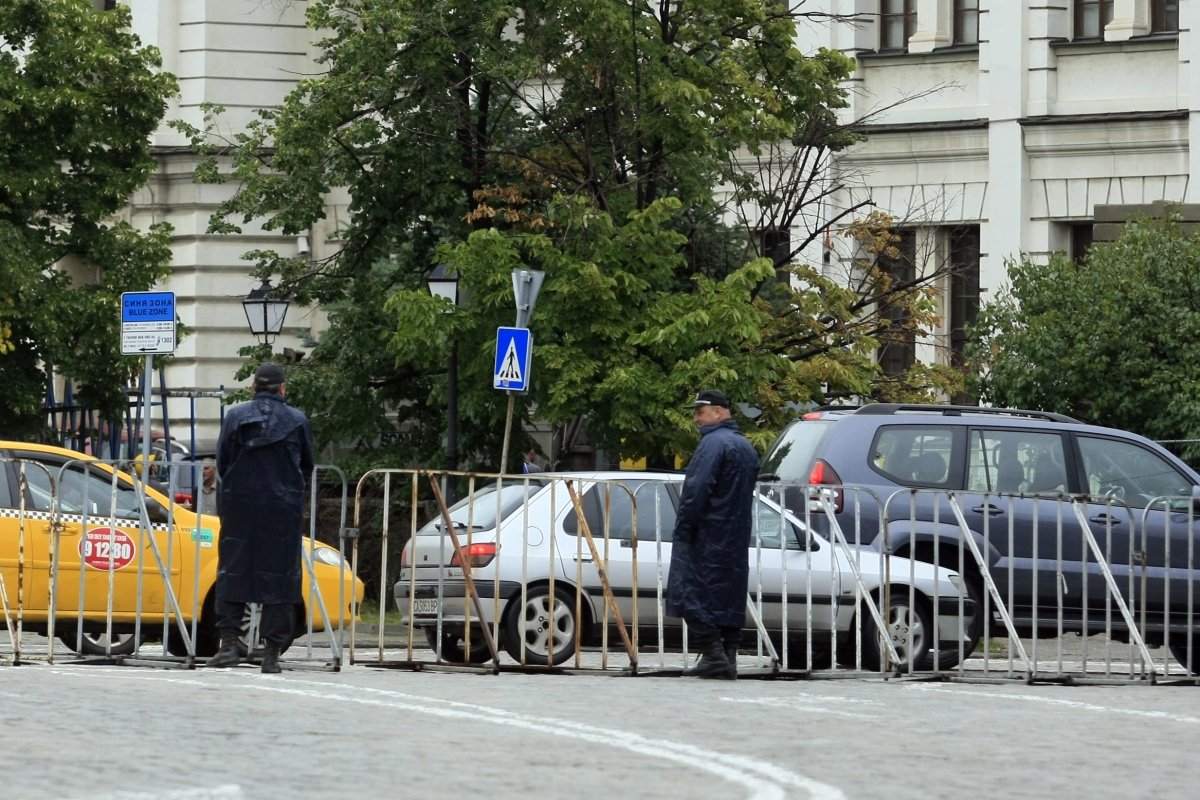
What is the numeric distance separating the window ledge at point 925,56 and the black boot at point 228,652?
68.0 feet

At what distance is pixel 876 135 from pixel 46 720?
2404 centimetres

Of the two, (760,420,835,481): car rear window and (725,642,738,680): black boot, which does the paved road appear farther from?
(760,420,835,481): car rear window

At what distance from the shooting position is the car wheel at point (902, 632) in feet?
49.3

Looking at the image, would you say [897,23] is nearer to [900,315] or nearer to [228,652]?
[900,315]

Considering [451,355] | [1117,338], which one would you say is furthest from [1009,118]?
[451,355]

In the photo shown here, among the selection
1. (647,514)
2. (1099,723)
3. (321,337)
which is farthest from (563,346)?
(1099,723)

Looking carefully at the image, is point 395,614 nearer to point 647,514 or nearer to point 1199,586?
point 647,514

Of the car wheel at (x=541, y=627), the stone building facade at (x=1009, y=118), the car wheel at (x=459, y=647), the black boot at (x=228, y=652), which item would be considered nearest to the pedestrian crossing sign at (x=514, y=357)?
the car wheel at (x=459, y=647)

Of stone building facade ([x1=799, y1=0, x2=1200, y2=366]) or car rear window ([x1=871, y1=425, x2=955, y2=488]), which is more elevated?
stone building facade ([x1=799, y1=0, x2=1200, y2=366])

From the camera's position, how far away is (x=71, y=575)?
1525 centimetres

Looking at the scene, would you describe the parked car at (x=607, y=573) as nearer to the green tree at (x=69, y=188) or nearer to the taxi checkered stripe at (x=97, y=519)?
the taxi checkered stripe at (x=97, y=519)

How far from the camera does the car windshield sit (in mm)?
14906

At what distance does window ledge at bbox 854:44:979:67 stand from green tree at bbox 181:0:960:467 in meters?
6.65

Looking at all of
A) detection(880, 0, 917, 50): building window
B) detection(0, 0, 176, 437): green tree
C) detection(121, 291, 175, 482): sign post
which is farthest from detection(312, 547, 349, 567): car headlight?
detection(880, 0, 917, 50): building window
